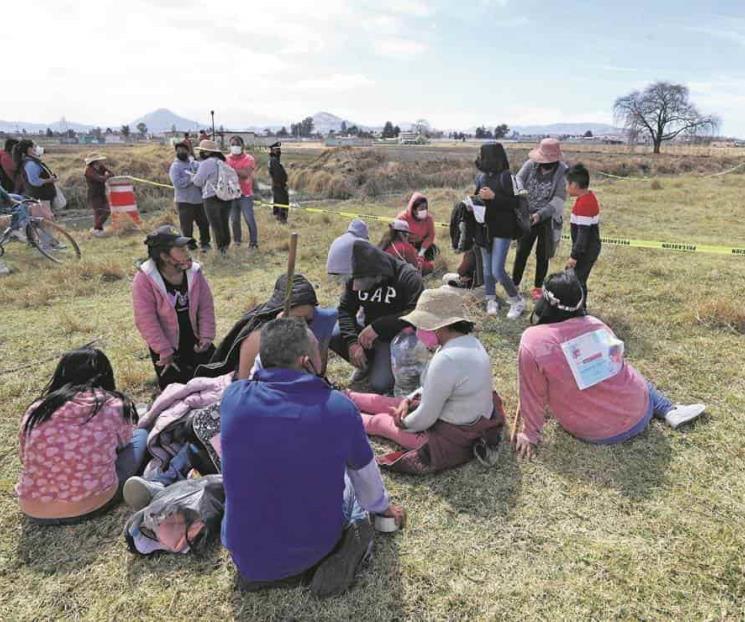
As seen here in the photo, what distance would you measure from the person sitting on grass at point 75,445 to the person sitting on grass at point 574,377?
234 cm

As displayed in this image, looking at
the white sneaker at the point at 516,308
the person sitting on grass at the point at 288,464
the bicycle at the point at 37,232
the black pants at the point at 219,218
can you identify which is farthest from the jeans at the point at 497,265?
the bicycle at the point at 37,232

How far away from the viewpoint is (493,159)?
16.3 feet

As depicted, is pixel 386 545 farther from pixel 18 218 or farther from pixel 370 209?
pixel 370 209

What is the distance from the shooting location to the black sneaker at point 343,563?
2215 millimetres

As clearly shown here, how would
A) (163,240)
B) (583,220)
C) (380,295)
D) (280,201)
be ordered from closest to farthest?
(163,240) < (380,295) < (583,220) < (280,201)

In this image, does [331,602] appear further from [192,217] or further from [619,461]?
[192,217]

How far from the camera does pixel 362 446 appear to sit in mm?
2162

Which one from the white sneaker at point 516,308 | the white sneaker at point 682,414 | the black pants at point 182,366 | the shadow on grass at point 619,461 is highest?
the white sneaker at point 516,308

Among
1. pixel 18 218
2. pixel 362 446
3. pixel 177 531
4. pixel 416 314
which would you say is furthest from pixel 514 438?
pixel 18 218

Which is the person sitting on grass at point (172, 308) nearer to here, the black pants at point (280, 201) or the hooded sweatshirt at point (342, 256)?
the hooded sweatshirt at point (342, 256)

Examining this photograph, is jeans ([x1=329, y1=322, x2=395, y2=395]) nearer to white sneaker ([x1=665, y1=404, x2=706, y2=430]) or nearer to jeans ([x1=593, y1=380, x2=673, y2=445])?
jeans ([x1=593, y1=380, x2=673, y2=445])

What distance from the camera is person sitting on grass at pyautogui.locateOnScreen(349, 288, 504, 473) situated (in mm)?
2850

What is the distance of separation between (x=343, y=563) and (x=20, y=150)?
933 cm

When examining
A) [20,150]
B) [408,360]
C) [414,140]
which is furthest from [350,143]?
[408,360]
